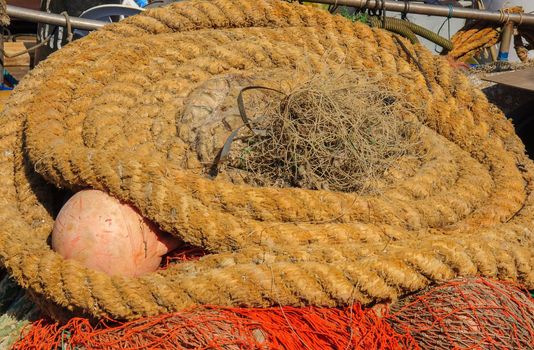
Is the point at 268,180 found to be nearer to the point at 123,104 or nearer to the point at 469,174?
the point at 123,104

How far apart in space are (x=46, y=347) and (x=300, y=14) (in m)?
1.92

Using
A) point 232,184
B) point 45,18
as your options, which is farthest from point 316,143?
point 45,18

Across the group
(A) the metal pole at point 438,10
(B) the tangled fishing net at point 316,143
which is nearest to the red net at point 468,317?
(B) the tangled fishing net at point 316,143

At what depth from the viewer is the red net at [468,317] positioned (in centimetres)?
166

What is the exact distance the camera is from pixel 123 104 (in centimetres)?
228

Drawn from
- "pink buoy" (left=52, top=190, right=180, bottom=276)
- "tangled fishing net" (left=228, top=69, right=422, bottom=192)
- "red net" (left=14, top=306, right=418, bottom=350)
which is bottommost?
"red net" (left=14, top=306, right=418, bottom=350)

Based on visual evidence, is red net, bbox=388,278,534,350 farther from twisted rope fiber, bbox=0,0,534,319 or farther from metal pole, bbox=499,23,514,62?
metal pole, bbox=499,23,514,62

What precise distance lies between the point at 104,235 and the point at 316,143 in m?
0.81

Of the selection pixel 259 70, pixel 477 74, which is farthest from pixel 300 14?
pixel 477 74

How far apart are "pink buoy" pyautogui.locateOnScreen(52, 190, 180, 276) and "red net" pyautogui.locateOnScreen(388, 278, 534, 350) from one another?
0.80 meters

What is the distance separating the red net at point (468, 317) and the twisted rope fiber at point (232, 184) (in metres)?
0.06

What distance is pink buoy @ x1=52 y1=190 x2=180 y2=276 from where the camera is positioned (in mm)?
1789

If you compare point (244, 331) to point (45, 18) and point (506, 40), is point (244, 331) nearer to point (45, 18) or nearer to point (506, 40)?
point (45, 18)

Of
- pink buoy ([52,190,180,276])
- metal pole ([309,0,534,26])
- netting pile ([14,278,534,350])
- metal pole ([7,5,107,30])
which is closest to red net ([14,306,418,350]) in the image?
netting pile ([14,278,534,350])
